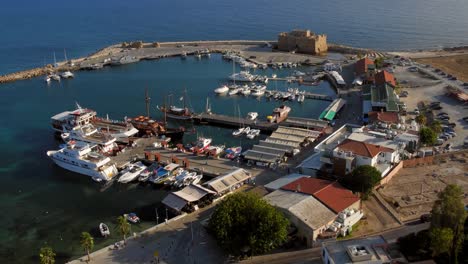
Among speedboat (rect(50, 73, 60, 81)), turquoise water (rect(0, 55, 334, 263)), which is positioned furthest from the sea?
speedboat (rect(50, 73, 60, 81))

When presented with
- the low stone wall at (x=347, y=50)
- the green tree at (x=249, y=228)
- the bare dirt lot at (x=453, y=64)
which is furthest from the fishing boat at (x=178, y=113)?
the low stone wall at (x=347, y=50)

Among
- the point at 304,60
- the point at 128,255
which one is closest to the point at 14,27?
the point at 304,60

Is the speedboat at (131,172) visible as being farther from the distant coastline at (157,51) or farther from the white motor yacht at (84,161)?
the distant coastline at (157,51)

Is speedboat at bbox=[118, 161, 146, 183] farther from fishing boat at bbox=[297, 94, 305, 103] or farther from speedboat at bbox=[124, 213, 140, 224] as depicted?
fishing boat at bbox=[297, 94, 305, 103]

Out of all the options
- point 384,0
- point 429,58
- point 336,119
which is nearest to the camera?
point 336,119

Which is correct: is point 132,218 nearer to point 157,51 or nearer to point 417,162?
point 417,162

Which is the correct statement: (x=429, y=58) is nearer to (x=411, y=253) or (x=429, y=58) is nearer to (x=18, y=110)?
(x=411, y=253)
